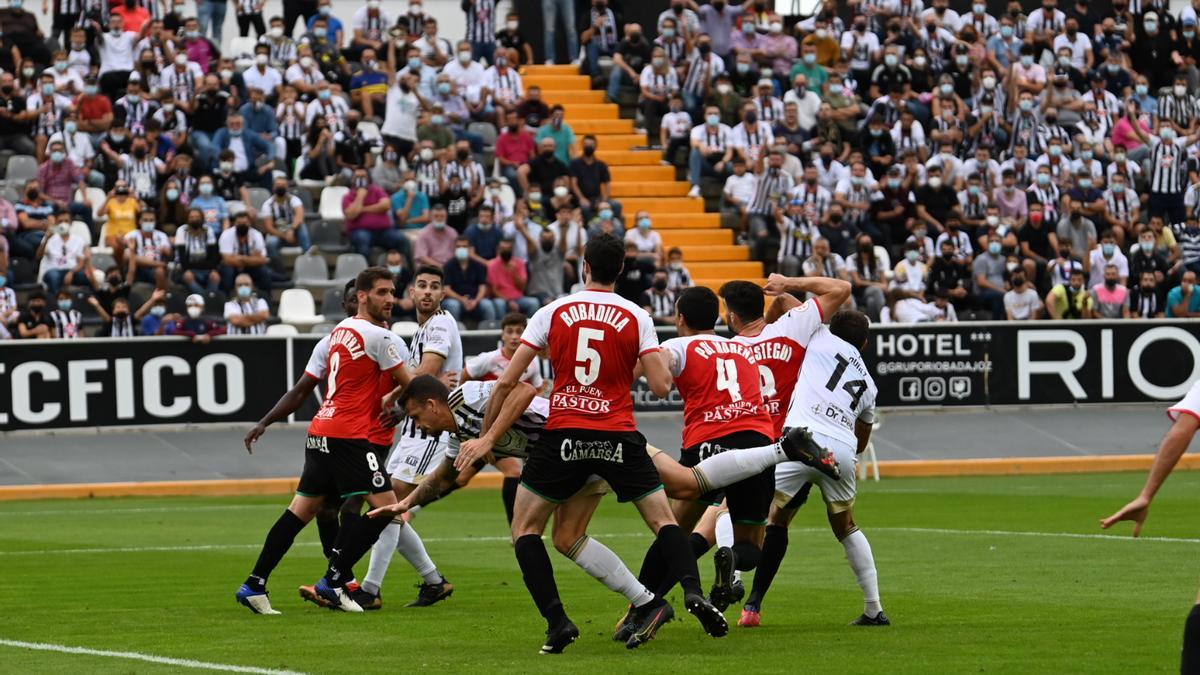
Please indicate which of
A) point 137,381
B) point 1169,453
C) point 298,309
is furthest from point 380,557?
point 298,309

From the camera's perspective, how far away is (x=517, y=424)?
11617 mm

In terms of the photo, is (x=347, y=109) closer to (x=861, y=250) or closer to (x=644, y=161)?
(x=644, y=161)

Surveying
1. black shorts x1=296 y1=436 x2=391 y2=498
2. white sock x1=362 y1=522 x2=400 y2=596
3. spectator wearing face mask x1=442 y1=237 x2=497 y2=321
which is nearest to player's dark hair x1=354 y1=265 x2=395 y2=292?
black shorts x1=296 y1=436 x2=391 y2=498

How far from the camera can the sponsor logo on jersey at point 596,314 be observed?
33.7 feet

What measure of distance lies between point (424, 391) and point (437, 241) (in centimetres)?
1762

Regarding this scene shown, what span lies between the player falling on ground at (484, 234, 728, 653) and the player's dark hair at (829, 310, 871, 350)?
192 cm

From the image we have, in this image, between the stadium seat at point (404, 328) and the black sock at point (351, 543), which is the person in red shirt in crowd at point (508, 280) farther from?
the black sock at point (351, 543)

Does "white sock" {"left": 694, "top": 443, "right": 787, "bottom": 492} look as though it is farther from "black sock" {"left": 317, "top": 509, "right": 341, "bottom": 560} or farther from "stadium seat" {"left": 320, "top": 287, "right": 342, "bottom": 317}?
"stadium seat" {"left": 320, "top": 287, "right": 342, "bottom": 317}

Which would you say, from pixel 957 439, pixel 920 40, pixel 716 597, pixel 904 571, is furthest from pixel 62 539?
pixel 920 40

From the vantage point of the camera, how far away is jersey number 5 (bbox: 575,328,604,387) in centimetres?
1028

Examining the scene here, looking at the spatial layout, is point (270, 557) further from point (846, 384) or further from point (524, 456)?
point (846, 384)

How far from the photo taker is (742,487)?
11.3m

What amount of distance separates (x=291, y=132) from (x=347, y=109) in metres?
1.05

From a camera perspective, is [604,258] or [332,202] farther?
[332,202]
